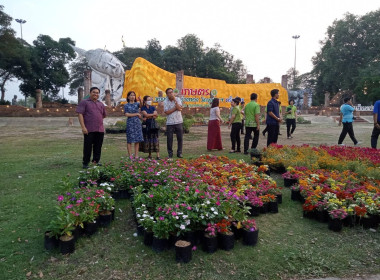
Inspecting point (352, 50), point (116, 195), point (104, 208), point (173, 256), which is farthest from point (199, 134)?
point (352, 50)

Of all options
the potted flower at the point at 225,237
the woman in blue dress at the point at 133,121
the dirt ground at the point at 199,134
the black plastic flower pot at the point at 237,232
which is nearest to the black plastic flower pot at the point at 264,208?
the black plastic flower pot at the point at 237,232

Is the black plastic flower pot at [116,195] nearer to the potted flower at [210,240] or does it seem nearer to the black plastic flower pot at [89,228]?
the black plastic flower pot at [89,228]

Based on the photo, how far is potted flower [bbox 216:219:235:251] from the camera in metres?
2.80

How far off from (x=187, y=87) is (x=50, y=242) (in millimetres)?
27716

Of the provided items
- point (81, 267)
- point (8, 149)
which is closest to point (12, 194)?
point (81, 267)

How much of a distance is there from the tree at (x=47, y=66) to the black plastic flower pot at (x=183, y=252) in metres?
38.4

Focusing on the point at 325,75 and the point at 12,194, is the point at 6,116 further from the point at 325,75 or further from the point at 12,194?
the point at 325,75

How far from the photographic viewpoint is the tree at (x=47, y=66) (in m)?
35.2

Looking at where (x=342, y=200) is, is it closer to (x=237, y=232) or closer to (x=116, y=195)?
(x=237, y=232)

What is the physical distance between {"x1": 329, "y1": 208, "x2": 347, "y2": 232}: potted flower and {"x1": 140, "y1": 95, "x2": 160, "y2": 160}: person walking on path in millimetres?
4295

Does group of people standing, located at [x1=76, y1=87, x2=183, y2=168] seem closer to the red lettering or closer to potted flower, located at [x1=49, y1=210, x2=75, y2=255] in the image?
potted flower, located at [x1=49, y1=210, x2=75, y2=255]

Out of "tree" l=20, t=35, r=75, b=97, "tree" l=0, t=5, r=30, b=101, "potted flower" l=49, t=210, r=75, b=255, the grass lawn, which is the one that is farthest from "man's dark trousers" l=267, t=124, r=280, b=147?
"tree" l=20, t=35, r=75, b=97

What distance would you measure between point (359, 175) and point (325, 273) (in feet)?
10.2

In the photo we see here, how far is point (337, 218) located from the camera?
3.27 m
